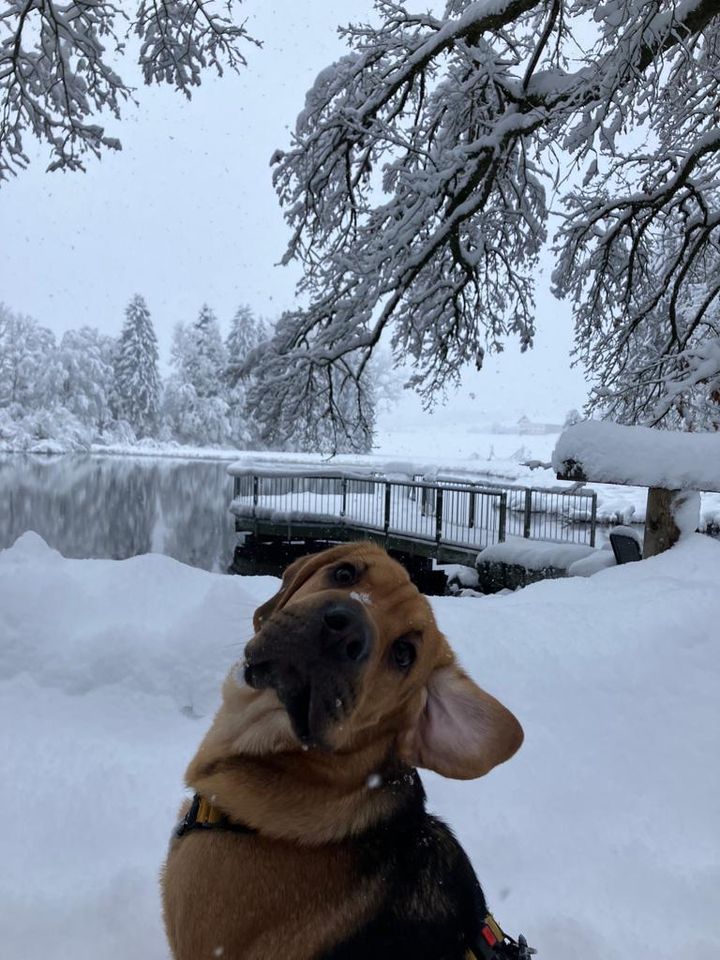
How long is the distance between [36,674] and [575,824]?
3.45m

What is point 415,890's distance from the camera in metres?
1.65

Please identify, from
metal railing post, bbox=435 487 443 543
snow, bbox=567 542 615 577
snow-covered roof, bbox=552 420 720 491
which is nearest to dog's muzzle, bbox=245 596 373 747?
snow-covered roof, bbox=552 420 720 491

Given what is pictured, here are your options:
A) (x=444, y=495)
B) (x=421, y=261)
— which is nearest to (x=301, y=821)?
(x=421, y=261)

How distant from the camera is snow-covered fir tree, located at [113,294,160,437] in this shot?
77.4 meters

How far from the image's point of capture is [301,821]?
1.73 meters

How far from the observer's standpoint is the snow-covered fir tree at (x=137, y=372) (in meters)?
77.4

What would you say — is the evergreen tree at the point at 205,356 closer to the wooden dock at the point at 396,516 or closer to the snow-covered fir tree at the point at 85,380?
the snow-covered fir tree at the point at 85,380

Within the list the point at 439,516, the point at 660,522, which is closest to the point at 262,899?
the point at 660,522

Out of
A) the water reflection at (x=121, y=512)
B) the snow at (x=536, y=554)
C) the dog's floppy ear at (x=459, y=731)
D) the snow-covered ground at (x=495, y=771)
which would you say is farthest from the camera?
the water reflection at (x=121, y=512)

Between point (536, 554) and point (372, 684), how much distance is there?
9.72 m

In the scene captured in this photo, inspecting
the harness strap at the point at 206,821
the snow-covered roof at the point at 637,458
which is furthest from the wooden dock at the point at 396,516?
the harness strap at the point at 206,821

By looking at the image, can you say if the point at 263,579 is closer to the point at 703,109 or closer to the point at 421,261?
the point at 421,261

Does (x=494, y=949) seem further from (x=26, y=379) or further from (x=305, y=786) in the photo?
(x=26, y=379)

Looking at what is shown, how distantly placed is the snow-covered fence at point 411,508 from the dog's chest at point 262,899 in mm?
12810
